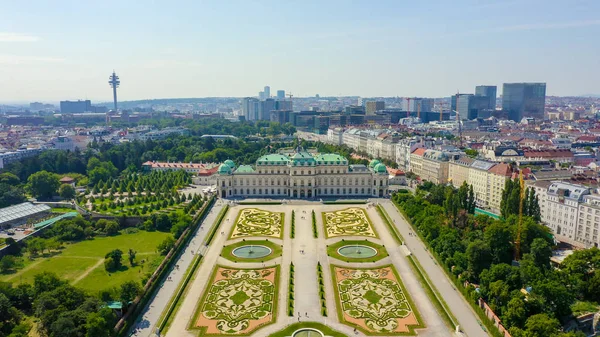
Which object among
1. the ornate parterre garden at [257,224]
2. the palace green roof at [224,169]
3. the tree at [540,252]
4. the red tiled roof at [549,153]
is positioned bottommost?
the ornate parterre garden at [257,224]

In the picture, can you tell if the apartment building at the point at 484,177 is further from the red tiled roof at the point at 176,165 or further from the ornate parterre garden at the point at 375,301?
the red tiled roof at the point at 176,165

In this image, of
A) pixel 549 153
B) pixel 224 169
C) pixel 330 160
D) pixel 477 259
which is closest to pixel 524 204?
pixel 477 259

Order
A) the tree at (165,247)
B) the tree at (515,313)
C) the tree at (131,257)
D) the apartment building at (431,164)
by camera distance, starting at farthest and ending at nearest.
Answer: the apartment building at (431,164)
the tree at (165,247)
the tree at (131,257)
the tree at (515,313)

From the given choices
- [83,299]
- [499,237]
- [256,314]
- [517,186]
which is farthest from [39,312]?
[517,186]

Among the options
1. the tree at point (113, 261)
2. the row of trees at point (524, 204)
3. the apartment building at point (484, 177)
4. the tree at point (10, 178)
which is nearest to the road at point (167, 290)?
the tree at point (113, 261)

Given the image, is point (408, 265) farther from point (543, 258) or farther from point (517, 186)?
point (517, 186)

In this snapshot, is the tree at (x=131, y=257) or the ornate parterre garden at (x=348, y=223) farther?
the ornate parterre garden at (x=348, y=223)

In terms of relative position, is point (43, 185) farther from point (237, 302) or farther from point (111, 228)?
point (237, 302)
